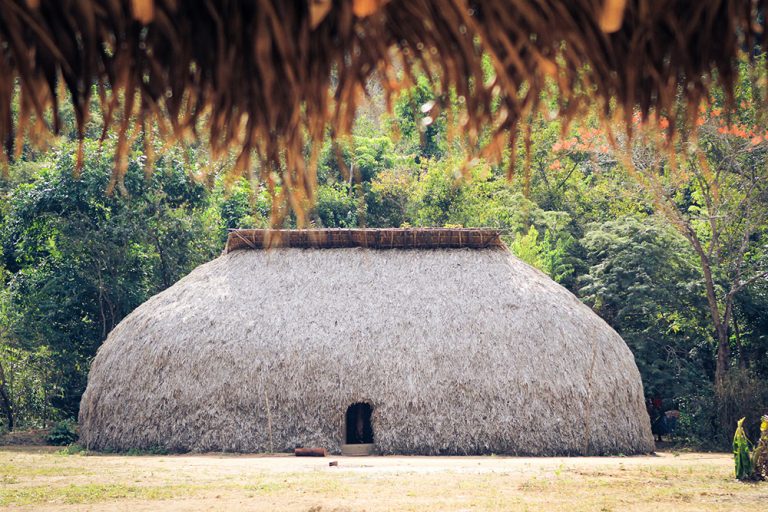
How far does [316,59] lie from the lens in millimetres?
1929

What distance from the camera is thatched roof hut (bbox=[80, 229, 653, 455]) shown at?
41.6 ft

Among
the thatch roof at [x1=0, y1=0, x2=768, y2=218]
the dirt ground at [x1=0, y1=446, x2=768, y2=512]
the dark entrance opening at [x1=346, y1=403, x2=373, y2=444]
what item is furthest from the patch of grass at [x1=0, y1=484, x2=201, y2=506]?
the thatch roof at [x1=0, y1=0, x2=768, y2=218]

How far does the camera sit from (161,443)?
13078 millimetres

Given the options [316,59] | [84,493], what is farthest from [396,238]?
[316,59]

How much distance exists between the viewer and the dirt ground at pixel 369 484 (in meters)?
7.69

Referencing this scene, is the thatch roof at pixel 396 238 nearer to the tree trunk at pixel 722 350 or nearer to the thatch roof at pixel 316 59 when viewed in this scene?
the tree trunk at pixel 722 350

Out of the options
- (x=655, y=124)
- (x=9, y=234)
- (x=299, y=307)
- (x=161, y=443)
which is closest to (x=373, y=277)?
(x=299, y=307)

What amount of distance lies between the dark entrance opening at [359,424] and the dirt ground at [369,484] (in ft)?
5.07

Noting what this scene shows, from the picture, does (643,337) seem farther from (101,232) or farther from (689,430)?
(101,232)

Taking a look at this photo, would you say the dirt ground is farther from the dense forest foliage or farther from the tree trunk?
the dense forest foliage

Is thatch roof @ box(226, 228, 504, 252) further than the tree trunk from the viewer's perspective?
No

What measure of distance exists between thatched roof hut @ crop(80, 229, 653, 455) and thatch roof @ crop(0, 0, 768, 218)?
10696 millimetres

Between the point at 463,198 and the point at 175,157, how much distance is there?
25.1ft

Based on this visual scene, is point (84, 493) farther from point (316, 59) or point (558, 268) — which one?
point (558, 268)
